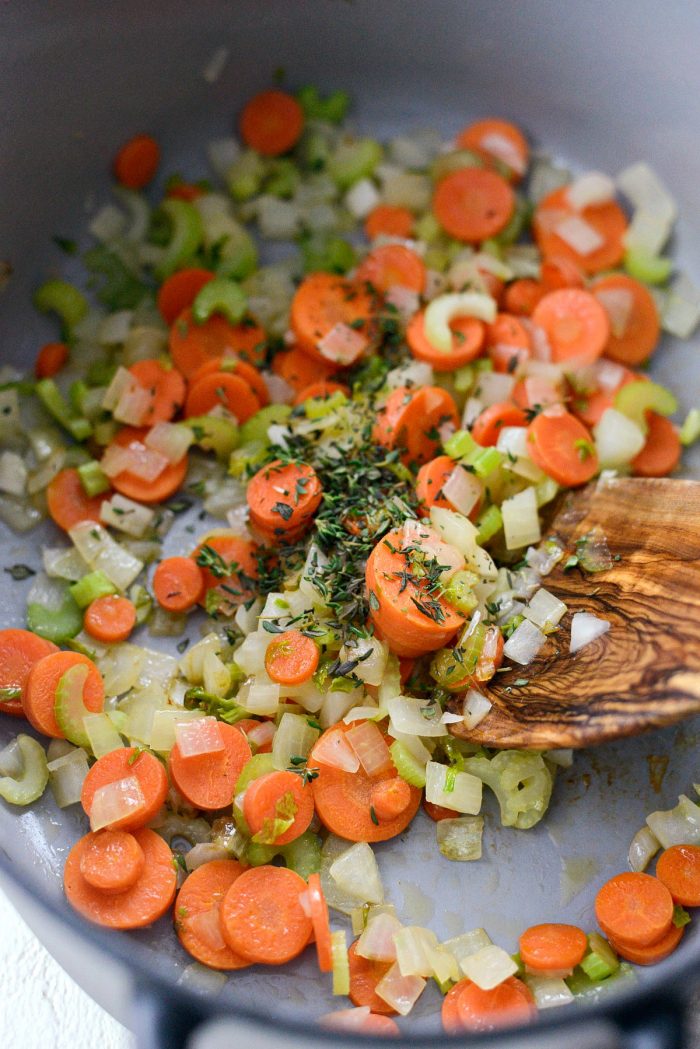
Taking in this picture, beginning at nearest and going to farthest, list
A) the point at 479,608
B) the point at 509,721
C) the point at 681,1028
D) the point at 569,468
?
the point at 681,1028 → the point at 509,721 → the point at 479,608 → the point at 569,468

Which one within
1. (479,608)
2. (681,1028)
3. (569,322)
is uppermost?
(569,322)

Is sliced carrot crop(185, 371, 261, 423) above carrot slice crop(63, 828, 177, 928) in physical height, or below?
above

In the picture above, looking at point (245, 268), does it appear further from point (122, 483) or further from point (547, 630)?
point (547, 630)

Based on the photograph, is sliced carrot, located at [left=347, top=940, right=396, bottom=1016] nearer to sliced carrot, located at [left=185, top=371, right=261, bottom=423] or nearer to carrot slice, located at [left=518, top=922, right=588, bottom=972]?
carrot slice, located at [left=518, top=922, right=588, bottom=972]

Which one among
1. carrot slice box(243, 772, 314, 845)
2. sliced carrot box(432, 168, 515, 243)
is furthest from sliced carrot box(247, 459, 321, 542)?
sliced carrot box(432, 168, 515, 243)

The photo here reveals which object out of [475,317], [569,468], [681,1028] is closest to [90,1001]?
[681,1028]

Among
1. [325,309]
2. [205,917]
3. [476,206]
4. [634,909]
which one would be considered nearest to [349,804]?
[205,917]

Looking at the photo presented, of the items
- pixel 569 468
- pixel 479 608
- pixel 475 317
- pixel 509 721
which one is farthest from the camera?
pixel 475 317
